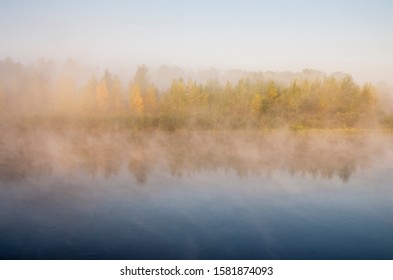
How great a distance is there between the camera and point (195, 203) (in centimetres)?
1104

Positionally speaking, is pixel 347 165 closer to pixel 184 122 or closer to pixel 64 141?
pixel 184 122

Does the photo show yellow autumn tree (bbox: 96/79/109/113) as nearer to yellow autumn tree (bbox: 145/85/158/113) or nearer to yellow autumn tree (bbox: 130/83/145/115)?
yellow autumn tree (bbox: 130/83/145/115)

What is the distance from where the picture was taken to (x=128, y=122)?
29.5m

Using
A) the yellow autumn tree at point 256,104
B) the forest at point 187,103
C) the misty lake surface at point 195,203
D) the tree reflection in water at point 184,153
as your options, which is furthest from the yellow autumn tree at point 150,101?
the misty lake surface at point 195,203

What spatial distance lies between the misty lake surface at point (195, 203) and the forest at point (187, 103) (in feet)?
30.1

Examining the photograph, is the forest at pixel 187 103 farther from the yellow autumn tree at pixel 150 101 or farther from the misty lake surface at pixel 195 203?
the misty lake surface at pixel 195 203

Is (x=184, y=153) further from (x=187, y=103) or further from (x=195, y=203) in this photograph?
(x=187, y=103)

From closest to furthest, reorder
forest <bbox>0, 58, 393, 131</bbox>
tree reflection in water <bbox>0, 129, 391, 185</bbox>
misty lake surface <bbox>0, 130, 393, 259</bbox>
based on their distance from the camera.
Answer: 1. misty lake surface <bbox>0, 130, 393, 259</bbox>
2. tree reflection in water <bbox>0, 129, 391, 185</bbox>
3. forest <bbox>0, 58, 393, 131</bbox>

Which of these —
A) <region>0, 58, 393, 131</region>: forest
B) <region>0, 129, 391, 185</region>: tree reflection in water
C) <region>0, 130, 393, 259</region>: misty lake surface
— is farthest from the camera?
<region>0, 58, 393, 131</region>: forest

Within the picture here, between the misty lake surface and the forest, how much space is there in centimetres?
916

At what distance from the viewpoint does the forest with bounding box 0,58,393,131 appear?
30.0 metres

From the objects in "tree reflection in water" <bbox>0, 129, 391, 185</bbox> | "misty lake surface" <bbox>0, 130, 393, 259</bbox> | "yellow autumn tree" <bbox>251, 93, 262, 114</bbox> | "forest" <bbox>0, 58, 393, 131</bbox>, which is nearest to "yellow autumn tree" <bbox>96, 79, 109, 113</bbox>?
"forest" <bbox>0, 58, 393, 131</bbox>

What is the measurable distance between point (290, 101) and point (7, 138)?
23210mm
